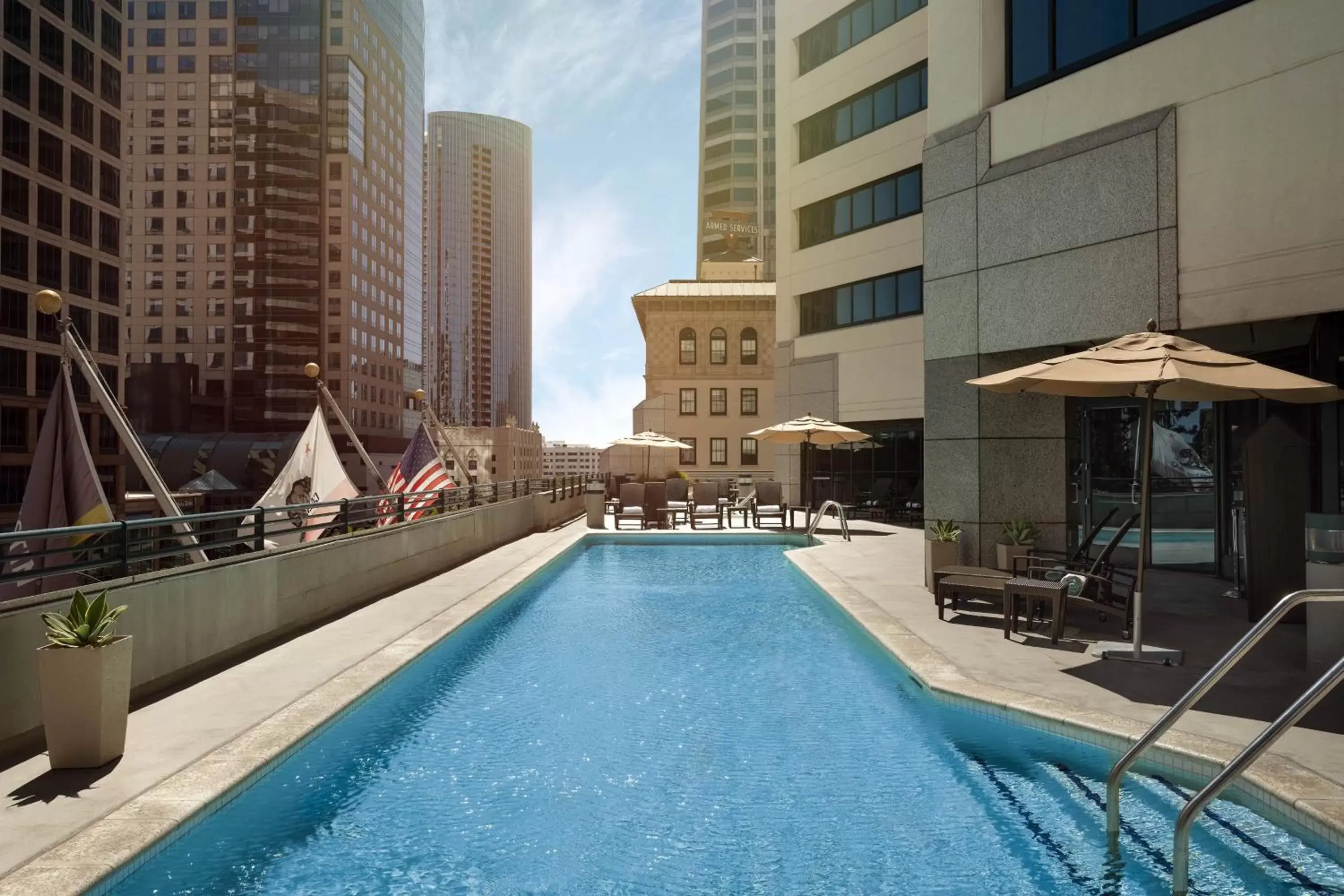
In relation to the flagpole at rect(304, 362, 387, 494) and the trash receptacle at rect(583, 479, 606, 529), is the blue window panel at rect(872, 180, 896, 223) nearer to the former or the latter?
the trash receptacle at rect(583, 479, 606, 529)

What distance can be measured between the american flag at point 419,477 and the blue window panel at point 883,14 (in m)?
21.4

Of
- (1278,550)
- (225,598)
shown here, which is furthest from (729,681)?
(1278,550)

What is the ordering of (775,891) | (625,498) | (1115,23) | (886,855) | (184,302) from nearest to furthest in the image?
(775,891) → (886,855) → (1115,23) → (625,498) → (184,302)

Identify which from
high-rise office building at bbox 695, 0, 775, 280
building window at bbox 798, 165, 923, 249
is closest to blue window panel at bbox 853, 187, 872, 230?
building window at bbox 798, 165, 923, 249

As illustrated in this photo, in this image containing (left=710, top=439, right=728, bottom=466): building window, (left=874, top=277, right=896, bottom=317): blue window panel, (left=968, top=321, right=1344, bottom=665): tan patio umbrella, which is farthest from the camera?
(left=710, top=439, right=728, bottom=466): building window

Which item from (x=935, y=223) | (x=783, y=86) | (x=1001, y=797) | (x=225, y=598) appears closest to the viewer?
(x=1001, y=797)

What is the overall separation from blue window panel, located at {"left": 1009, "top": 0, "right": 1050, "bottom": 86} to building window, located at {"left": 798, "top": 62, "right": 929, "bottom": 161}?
15.9 m

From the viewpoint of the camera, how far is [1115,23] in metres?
9.94

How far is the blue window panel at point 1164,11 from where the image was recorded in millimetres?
9172

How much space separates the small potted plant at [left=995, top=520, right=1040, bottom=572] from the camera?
11000mm

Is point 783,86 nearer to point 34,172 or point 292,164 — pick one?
point 34,172


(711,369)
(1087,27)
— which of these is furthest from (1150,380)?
(711,369)

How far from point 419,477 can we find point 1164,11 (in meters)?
14.1

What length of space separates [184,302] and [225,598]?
4639 inches
